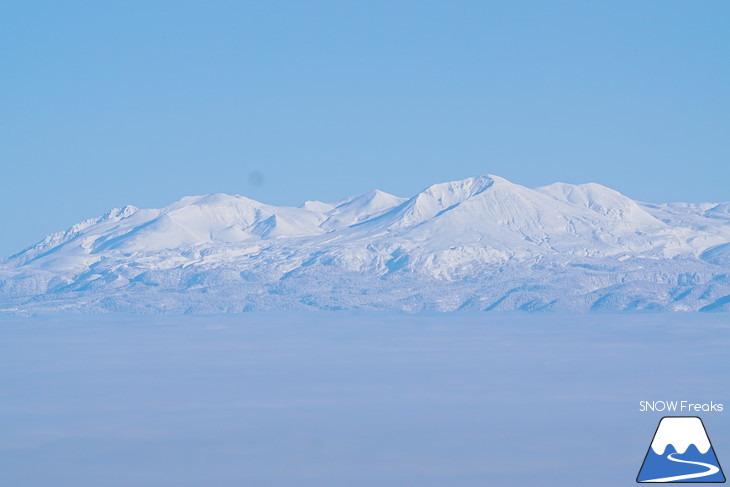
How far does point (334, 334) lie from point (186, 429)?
111991mm

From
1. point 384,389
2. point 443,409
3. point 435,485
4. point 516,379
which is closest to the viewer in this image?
point 435,485

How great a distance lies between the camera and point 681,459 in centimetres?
4994

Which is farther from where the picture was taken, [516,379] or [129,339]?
[129,339]

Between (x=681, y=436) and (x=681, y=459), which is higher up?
(x=681, y=436)

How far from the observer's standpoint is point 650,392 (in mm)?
83250

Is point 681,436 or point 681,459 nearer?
point 681,459

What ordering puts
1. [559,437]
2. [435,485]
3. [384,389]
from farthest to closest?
1. [384,389]
2. [559,437]
3. [435,485]

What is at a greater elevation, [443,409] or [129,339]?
[129,339]

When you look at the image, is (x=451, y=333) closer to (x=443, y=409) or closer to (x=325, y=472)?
(x=443, y=409)

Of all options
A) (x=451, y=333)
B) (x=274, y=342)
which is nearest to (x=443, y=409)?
(x=274, y=342)

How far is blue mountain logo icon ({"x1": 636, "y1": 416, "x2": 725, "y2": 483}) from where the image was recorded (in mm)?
48688

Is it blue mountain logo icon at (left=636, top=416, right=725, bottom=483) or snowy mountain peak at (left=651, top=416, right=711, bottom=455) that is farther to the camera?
snowy mountain peak at (left=651, top=416, right=711, bottom=455)

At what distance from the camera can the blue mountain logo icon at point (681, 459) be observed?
4869 centimetres

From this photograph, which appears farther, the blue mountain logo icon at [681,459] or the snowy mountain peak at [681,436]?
the snowy mountain peak at [681,436]
